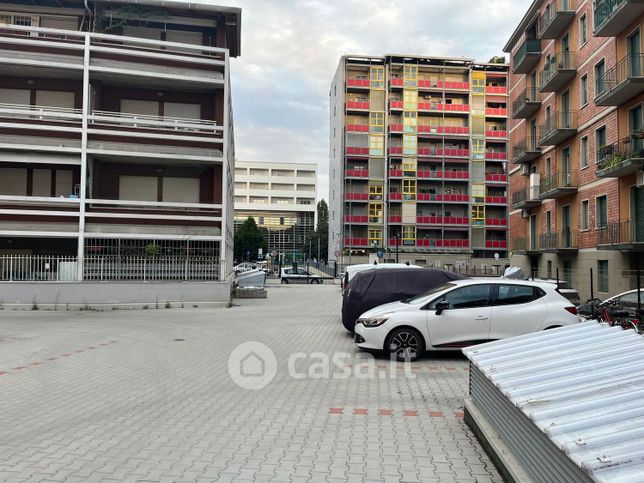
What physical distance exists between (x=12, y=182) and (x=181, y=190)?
712 centimetres

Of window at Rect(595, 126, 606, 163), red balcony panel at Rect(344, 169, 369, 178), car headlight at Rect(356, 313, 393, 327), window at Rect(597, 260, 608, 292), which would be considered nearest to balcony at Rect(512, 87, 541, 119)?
window at Rect(595, 126, 606, 163)

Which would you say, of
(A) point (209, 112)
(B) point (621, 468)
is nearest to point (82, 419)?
(B) point (621, 468)

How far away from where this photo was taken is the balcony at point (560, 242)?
88.5 feet

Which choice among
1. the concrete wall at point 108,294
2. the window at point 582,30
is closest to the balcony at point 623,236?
the window at point 582,30

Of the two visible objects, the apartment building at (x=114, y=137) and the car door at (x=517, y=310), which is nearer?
the car door at (x=517, y=310)

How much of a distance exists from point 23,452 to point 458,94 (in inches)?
2486

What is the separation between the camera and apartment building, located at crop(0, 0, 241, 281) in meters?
21.6

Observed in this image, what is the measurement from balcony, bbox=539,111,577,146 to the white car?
1969cm

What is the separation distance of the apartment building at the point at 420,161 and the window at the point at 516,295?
4980 cm

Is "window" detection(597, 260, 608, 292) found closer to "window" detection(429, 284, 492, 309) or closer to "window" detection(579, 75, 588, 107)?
"window" detection(579, 75, 588, 107)

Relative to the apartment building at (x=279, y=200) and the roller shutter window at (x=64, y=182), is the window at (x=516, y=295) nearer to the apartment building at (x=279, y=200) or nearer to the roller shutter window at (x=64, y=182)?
the roller shutter window at (x=64, y=182)

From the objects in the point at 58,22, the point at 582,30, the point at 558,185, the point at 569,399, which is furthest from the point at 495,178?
the point at 569,399

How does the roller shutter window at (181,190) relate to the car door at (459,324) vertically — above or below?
above

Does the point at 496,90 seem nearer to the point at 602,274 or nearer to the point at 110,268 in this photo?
the point at 602,274
